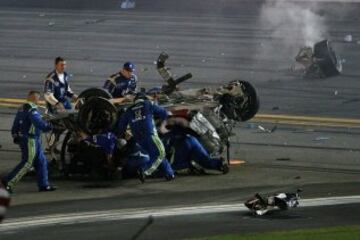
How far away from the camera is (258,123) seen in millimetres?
21719

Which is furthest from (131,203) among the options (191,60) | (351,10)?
(351,10)

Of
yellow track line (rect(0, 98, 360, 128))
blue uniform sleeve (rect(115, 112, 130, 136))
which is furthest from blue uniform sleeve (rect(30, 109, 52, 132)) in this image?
yellow track line (rect(0, 98, 360, 128))

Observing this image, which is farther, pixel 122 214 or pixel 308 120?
pixel 308 120

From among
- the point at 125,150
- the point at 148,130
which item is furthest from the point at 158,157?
the point at 125,150

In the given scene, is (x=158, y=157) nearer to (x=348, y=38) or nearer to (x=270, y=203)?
(x=270, y=203)

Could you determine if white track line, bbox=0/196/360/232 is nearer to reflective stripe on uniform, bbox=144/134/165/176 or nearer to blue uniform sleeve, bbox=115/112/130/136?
reflective stripe on uniform, bbox=144/134/165/176

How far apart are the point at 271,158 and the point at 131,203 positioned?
176 inches

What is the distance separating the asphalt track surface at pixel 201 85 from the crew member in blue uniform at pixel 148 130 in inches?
10.7

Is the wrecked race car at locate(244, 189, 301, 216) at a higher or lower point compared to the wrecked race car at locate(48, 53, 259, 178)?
lower

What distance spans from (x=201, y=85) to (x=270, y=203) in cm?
1386

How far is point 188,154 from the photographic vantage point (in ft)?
54.6

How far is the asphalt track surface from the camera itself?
13117 millimetres

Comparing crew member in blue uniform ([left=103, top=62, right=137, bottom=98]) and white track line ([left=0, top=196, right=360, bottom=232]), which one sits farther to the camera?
crew member in blue uniform ([left=103, top=62, right=137, bottom=98])

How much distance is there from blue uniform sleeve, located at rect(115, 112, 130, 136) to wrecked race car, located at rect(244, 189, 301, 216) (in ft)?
10.4
